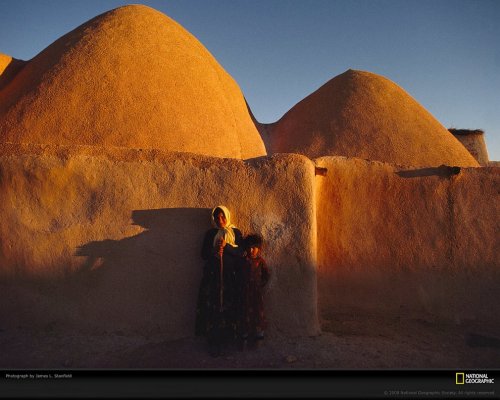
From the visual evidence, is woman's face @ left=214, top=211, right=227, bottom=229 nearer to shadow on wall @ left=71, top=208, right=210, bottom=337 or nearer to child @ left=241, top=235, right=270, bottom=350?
shadow on wall @ left=71, top=208, right=210, bottom=337

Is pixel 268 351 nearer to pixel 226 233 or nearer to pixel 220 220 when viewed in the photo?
pixel 226 233

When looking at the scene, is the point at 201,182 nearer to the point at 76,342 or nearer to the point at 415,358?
the point at 76,342

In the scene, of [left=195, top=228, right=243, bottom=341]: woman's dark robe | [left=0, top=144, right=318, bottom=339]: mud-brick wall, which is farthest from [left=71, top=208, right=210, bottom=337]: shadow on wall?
A: [left=195, top=228, right=243, bottom=341]: woman's dark robe

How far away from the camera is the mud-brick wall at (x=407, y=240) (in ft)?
15.7

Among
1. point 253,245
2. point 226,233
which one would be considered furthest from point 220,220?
point 253,245

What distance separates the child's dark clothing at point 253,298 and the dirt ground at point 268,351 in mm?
210

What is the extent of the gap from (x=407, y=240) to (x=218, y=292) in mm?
2594

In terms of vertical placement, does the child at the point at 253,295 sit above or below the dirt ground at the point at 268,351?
above

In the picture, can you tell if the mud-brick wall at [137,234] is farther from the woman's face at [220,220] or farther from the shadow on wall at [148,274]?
the woman's face at [220,220]

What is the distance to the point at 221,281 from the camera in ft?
12.4

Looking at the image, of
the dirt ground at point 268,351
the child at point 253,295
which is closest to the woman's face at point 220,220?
the child at point 253,295

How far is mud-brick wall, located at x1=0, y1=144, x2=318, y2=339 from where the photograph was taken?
4027mm

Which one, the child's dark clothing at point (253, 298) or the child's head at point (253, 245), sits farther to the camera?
the child's head at point (253, 245)

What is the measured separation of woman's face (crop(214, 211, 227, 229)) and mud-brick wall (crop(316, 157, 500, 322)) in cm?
145
